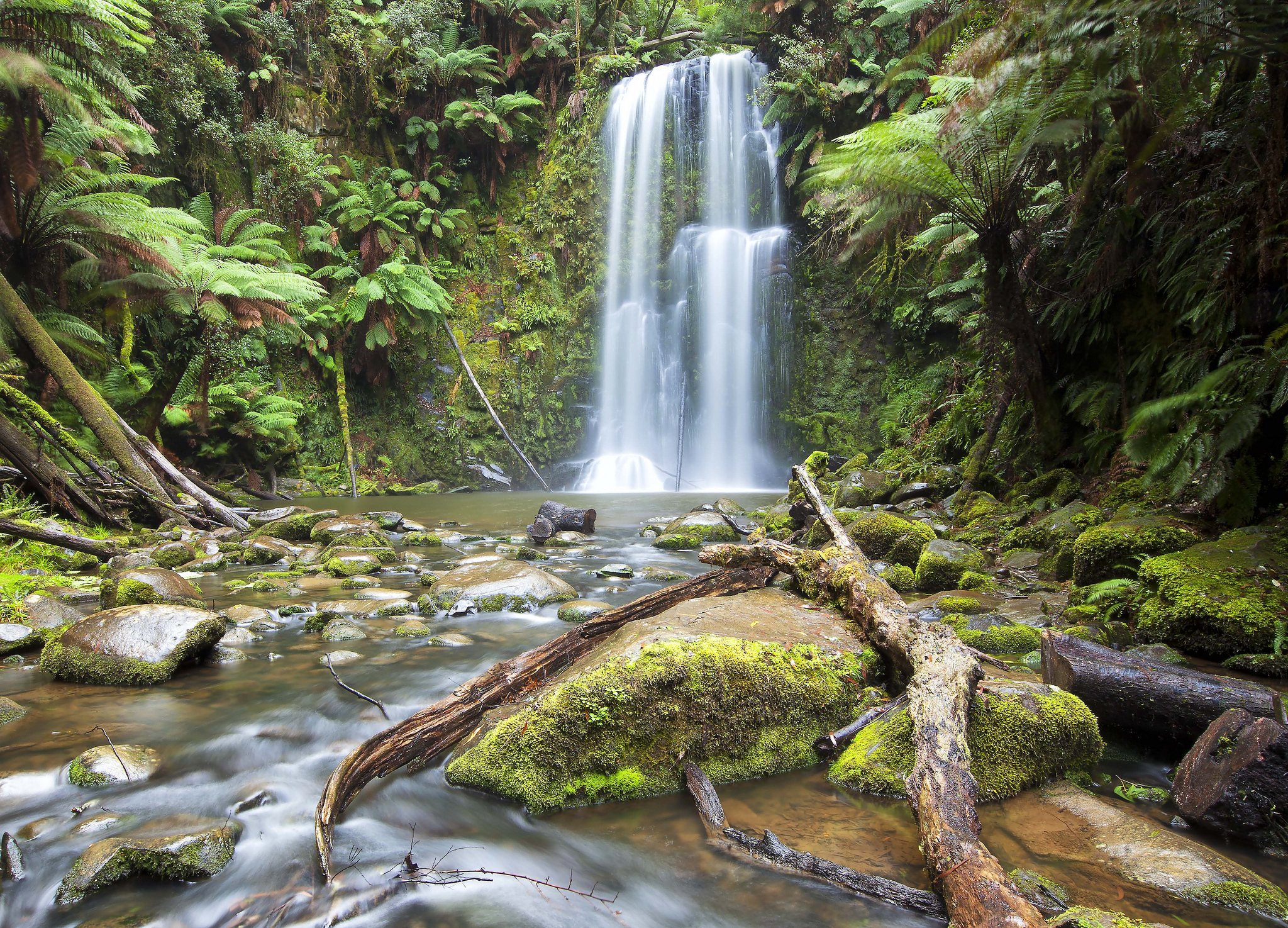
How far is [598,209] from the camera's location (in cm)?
1803

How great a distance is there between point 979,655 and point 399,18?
65.2ft

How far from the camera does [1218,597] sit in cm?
294

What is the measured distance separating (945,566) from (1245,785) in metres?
2.86

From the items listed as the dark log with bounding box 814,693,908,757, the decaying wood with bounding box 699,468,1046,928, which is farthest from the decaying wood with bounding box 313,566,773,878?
the dark log with bounding box 814,693,908,757

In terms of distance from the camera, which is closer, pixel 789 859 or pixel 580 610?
pixel 789 859

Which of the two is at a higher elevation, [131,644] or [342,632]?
[131,644]

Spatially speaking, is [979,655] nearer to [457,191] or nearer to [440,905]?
[440,905]

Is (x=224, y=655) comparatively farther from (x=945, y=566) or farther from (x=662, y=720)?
(x=945, y=566)

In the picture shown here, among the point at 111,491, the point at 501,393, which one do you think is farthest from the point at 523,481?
the point at 111,491

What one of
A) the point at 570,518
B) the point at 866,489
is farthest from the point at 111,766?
the point at 866,489

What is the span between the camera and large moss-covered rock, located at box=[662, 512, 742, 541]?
7.58 metres

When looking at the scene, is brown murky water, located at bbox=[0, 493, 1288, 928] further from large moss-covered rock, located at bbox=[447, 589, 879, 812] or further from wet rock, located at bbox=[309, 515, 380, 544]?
wet rock, located at bbox=[309, 515, 380, 544]

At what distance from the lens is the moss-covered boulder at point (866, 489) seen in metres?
7.78

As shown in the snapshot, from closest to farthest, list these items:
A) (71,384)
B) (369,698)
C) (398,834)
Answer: (398,834), (369,698), (71,384)
